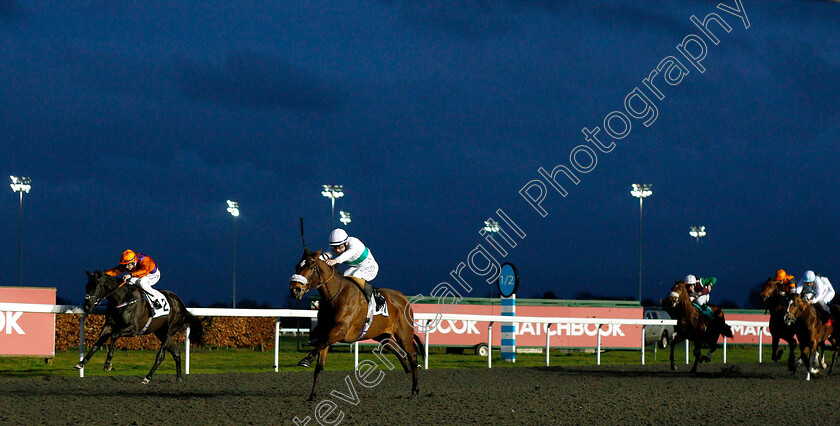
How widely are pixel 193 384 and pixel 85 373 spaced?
2743 mm

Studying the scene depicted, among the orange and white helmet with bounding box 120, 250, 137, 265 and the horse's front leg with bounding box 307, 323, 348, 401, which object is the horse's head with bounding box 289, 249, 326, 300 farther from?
the orange and white helmet with bounding box 120, 250, 137, 265

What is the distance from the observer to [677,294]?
13.8m

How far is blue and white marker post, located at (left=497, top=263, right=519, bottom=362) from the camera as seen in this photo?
1669 cm

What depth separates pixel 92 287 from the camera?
394 inches

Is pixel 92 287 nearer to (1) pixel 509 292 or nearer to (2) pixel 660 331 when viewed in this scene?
(1) pixel 509 292

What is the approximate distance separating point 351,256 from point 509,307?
887 cm

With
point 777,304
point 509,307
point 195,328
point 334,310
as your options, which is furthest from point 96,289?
point 777,304

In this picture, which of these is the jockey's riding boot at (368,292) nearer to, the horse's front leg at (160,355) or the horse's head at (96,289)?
the horse's front leg at (160,355)

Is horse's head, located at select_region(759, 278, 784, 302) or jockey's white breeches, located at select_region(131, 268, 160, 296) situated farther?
horse's head, located at select_region(759, 278, 784, 302)

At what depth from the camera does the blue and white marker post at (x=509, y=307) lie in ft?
54.7

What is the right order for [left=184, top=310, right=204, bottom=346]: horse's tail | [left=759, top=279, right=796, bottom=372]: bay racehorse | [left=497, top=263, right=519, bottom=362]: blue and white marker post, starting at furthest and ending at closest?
[left=497, top=263, right=519, bottom=362]: blue and white marker post
[left=759, top=279, right=796, bottom=372]: bay racehorse
[left=184, top=310, right=204, bottom=346]: horse's tail

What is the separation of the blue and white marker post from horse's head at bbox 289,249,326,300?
365 inches

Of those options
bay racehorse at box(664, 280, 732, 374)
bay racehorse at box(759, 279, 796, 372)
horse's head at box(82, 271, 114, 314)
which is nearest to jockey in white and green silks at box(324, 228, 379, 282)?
horse's head at box(82, 271, 114, 314)

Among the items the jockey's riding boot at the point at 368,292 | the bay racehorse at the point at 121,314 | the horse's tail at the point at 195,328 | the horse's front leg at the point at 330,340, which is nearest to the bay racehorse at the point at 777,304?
the jockey's riding boot at the point at 368,292
